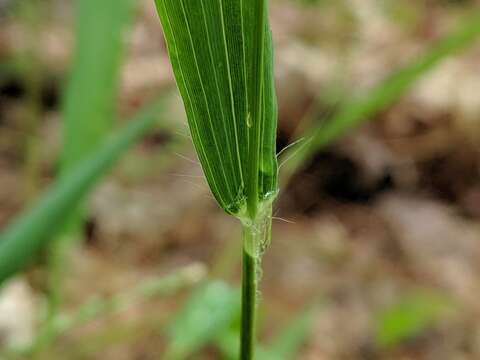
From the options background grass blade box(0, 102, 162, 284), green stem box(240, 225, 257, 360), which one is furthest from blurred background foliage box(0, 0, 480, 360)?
green stem box(240, 225, 257, 360)

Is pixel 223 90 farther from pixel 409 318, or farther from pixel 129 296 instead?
pixel 409 318

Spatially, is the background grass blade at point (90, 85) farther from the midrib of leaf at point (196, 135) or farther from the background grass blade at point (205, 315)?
the midrib of leaf at point (196, 135)

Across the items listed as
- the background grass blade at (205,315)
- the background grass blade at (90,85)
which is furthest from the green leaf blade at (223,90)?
the background grass blade at (90,85)

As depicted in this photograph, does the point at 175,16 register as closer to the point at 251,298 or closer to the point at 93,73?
the point at 251,298

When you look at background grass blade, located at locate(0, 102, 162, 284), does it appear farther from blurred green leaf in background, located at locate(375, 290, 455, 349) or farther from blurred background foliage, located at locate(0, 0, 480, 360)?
blurred green leaf in background, located at locate(375, 290, 455, 349)

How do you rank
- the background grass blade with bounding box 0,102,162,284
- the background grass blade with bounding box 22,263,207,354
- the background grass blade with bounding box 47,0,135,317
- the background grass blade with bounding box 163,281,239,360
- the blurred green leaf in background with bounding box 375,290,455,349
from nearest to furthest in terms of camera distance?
the background grass blade with bounding box 0,102,162,284, the background grass blade with bounding box 22,263,207,354, the background grass blade with bounding box 163,281,239,360, the background grass blade with bounding box 47,0,135,317, the blurred green leaf in background with bounding box 375,290,455,349

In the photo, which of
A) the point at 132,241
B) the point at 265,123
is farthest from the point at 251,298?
the point at 132,241
